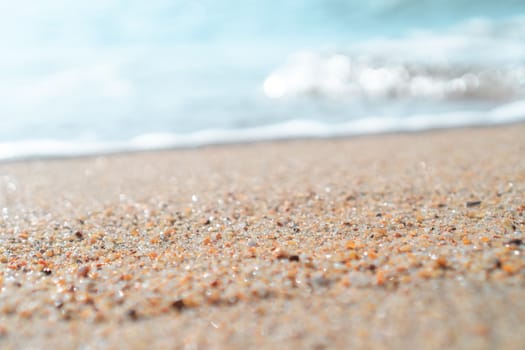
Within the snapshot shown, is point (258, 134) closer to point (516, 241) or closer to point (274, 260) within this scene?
point (274, 260)

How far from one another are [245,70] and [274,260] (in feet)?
26.7

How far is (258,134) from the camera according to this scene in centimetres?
470

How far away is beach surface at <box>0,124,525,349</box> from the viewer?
1133 mm

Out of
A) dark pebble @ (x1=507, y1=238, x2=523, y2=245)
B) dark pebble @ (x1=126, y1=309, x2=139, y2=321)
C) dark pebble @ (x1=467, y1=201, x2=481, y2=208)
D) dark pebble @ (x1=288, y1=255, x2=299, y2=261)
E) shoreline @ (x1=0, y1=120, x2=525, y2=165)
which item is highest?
shoreline @ (x1=0, y1=120, x2=525, y2=165)

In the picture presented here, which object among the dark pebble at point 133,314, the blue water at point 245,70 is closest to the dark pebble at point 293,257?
the dark pebble at point 133,314

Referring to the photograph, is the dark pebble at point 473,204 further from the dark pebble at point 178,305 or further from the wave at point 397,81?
the wave at point 397,81

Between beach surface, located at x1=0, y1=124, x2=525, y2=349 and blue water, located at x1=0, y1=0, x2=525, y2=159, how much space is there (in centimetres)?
199

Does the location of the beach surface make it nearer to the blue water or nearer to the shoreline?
the shoreline

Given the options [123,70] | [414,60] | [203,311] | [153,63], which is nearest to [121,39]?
[153,63]

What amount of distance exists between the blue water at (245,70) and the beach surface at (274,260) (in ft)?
6.54

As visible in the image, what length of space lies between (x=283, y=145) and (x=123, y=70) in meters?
5.76

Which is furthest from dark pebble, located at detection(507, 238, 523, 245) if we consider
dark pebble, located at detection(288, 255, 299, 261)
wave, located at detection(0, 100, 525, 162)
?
wave, located at detection(0, 100, 525, 162)

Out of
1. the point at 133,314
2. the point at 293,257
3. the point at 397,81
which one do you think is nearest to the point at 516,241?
the point at 293,257

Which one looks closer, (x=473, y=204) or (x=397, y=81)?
(x=473, y=204)
